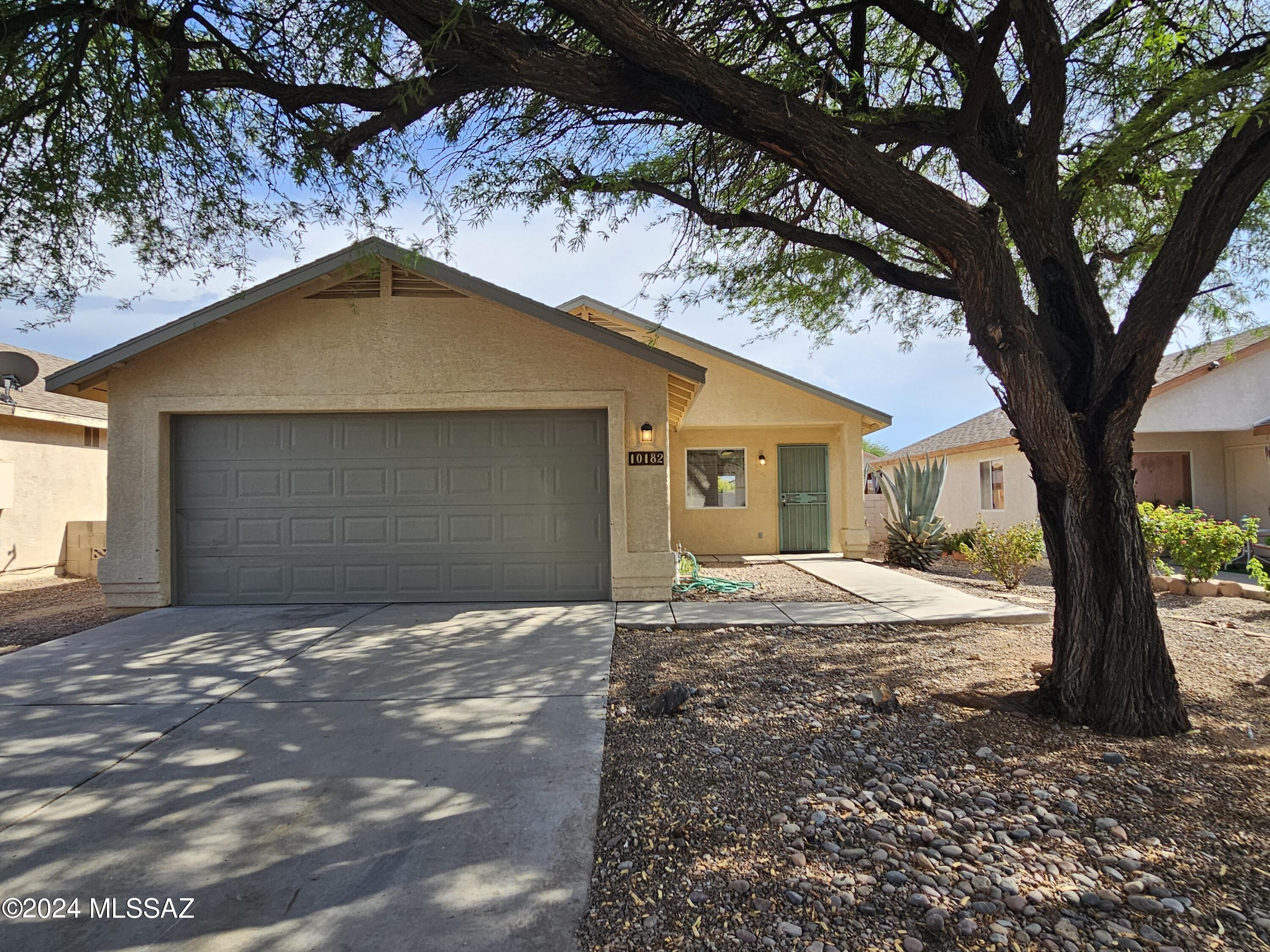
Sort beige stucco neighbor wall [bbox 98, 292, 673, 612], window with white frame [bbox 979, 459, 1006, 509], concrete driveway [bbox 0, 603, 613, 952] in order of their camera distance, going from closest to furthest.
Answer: concrete driveway [bbox 0, 603, 613, 952] → beige stucco neighbor wall [bbox 98, 292, 673, 612] → window with white frame [bbox 979, 459, 1006, 509]

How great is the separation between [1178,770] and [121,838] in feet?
16.4

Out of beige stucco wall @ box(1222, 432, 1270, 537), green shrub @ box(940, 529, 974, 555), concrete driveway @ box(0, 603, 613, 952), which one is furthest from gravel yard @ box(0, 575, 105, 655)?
beige stucco wall @ box(1222, 432, 1270, 537)

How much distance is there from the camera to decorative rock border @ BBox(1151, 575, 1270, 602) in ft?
25.9

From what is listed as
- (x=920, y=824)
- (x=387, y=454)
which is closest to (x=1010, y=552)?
(x=920, y=824)

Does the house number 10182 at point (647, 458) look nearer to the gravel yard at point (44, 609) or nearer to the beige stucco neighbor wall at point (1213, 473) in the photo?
the gravel yard at point (44, 609)

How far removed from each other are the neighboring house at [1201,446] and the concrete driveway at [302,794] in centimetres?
1107

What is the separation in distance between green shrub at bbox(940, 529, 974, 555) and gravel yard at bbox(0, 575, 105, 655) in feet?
45.6

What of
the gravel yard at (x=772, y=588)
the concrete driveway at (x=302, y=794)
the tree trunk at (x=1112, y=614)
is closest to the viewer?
the concrete driveway at (x=302, y=794)

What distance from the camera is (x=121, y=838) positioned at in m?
2.72

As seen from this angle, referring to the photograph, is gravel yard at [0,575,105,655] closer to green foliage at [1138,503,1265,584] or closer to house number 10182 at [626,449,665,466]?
house number 10182 at [626,449,665,466]

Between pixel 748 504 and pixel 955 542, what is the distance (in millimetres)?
4650

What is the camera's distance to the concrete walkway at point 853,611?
641 centimetres

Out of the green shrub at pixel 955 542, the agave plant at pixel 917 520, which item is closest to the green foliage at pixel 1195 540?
the agave plant at pixel 917 520

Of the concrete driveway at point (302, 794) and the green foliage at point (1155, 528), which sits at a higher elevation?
the green foliage at point (1155, 528)
